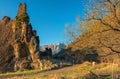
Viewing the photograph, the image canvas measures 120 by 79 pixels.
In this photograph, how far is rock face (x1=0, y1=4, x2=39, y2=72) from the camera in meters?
76.0

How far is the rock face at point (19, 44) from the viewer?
7596cm

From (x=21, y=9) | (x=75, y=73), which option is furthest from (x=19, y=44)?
(x=75, y=73)

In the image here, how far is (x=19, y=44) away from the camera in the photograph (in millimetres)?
79125

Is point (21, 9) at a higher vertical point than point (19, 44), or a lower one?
higher

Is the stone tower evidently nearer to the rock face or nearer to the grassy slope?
the rock face

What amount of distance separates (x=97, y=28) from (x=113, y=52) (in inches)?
125

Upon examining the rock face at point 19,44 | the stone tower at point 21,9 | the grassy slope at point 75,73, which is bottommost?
the grassy slope at point 75,73

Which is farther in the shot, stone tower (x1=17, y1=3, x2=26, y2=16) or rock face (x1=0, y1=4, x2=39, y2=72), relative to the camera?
stone tower (x1=17, y1=3, x2=26, y2=16)

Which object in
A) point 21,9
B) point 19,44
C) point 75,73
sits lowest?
point 75,73

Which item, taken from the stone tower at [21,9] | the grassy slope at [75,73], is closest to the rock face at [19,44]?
the stone tower at [21,9]

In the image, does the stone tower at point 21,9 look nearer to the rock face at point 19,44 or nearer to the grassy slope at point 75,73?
the rock face at point 19,44

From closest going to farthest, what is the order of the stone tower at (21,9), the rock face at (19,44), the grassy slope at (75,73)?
the grassy slope at (75,73) → the rock face at (19,44) → the stone tower at (21,9)

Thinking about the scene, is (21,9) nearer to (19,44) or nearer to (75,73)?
(19,44)

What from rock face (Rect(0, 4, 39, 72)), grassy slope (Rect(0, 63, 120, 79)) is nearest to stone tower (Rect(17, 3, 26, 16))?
rock face (Rect(0, 4, 39, 72))
